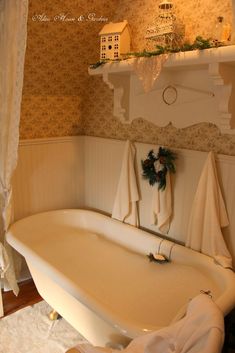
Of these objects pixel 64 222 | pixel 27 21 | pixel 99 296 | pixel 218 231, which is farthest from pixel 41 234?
pixel 27 21

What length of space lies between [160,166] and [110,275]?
0.86 m

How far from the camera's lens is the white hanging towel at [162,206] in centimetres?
214

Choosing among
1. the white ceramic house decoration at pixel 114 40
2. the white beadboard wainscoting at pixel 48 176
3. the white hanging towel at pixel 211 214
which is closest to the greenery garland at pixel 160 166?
the white hanging towel at pixel 211 214

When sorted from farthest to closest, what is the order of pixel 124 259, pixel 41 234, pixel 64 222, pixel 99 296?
pixel 64 222 < pixel 41 234 < pixel 124 259 < pixel 99 296

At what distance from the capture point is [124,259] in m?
2.19

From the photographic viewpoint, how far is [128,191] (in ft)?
7.86

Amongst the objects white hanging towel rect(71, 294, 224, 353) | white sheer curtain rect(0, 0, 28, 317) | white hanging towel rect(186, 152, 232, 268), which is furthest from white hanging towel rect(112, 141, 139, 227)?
white hanging towel rect(71, 294, 224, 353)

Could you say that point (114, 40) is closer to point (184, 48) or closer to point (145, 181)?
point (184, 48)

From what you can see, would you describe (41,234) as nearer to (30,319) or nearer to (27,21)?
(30,319)

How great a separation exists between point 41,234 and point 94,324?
112 cm

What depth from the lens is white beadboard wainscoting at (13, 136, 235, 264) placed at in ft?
6.79

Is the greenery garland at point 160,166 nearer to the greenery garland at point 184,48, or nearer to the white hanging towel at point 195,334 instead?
the greenery garland at point 184,48

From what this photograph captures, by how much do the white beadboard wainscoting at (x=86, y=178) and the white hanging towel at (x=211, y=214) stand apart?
5 centimetres

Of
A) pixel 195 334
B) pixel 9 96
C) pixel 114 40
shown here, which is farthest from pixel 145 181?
pixel 195 334
